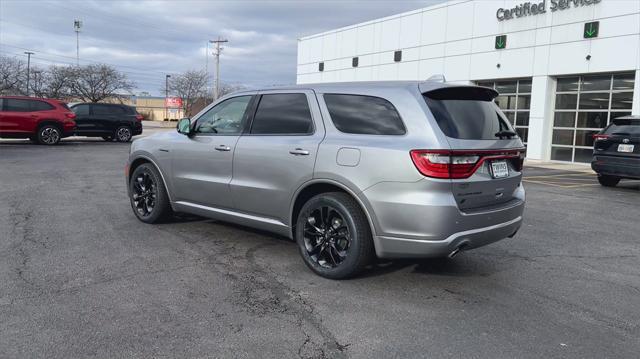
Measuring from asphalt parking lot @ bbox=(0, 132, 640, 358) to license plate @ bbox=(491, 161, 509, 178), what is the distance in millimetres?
973

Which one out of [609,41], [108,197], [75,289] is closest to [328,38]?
[609,41]

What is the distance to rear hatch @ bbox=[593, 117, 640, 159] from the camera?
11.0 m

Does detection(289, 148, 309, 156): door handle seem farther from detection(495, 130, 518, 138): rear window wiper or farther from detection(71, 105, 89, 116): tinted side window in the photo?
detection(71, 105, 89, 116): tinted side window

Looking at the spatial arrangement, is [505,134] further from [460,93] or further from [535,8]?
[535,8]

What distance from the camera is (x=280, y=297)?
4090 mm

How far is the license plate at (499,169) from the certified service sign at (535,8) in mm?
17653

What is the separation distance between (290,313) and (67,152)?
629 inches

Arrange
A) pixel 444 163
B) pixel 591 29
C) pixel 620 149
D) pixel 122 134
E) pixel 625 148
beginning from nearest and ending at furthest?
1. pixel 444 163
2. pixel 625 148
3. pixel 620 149
4. pixel 591 29
5. pixel 122 134

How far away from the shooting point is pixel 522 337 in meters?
3.47

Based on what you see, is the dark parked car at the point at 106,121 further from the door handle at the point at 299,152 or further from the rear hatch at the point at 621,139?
the door handle at the point at 299,152

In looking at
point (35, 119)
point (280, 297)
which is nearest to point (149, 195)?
point (280, 297)

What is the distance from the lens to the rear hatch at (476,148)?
3.98 m

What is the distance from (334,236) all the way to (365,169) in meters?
0.71

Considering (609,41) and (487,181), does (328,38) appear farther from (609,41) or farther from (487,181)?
(487,181)
